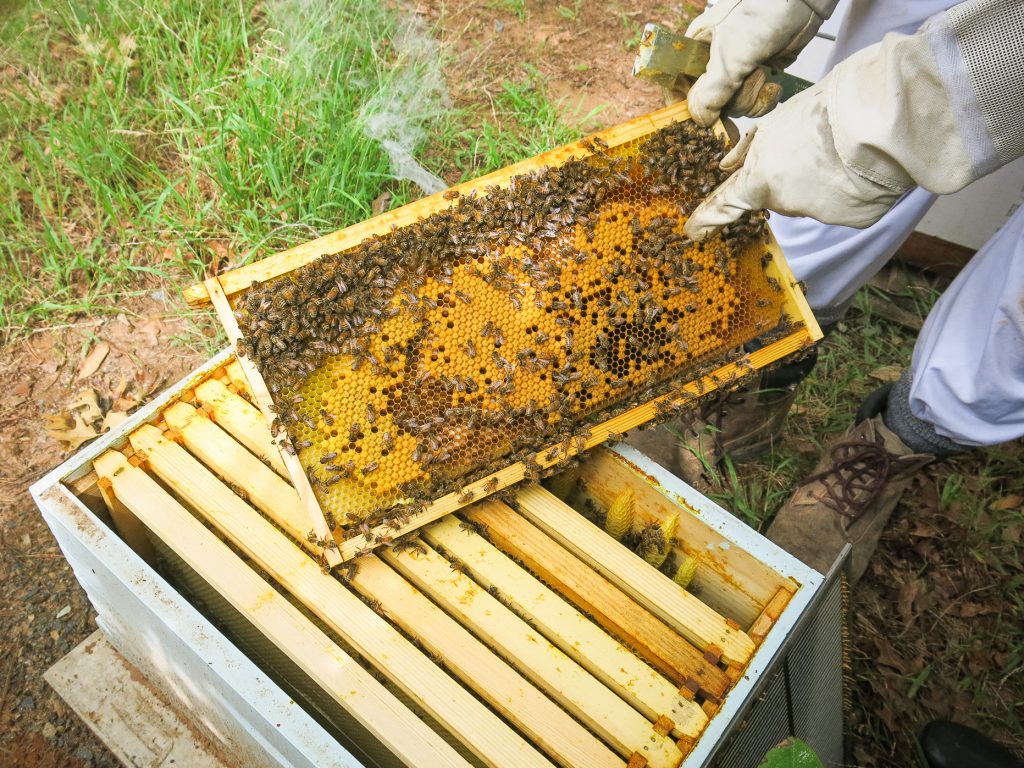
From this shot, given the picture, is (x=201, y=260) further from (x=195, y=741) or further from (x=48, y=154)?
(x=195, y=741)

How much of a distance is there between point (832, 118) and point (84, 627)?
3792 millimetres

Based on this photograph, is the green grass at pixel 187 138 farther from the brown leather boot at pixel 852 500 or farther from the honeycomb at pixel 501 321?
the brown leather boot at pixel 852 500

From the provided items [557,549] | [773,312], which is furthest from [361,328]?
[773,312]

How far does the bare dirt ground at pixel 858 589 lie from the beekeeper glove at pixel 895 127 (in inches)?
87.1

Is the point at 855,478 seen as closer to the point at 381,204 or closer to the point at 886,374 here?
the point at 886,374

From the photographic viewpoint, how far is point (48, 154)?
4.31m

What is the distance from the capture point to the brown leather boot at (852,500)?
349cm

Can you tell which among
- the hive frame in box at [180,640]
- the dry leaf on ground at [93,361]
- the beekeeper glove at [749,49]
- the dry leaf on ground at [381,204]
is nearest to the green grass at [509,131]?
the dry leaf on ground at [381,204]

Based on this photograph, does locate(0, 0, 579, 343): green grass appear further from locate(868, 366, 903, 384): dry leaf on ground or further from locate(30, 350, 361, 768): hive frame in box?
locate(868, 366, 903, 384): dry leaf on ground

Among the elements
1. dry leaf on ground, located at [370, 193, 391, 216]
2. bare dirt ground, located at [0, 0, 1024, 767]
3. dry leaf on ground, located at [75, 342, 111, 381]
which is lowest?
bare dirt ground, located at [0, 0, 1024, 767]

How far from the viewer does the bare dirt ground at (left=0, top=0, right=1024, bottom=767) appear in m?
3.16

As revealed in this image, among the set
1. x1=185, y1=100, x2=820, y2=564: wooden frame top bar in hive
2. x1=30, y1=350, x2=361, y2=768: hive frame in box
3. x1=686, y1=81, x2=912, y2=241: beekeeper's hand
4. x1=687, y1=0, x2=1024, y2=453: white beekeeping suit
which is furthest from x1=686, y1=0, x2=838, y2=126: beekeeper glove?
x1=30, y1=350, x2=361, y2=768: hive frame in box

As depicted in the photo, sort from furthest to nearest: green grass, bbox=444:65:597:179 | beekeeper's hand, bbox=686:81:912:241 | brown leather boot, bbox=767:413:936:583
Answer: green grass, bbox=444:65:597:179 → brown leather boot, bbox=767:413:936:583 → beekeeper's hand, bbox=686:81:912:241

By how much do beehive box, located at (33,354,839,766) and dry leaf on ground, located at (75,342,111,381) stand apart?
1.59 m
